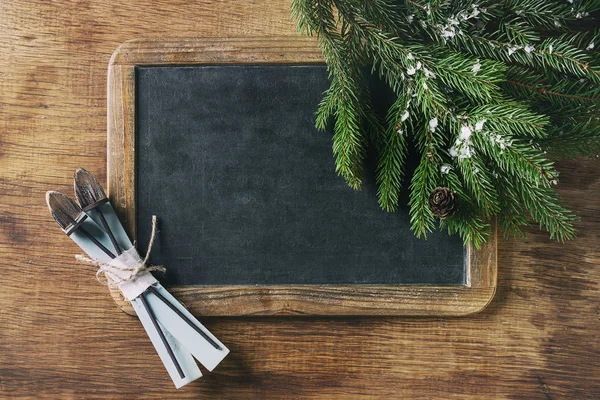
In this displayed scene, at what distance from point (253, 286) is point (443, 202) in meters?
0.39

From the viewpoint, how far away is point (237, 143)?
94cm

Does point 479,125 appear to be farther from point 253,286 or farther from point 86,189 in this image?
point 86,189

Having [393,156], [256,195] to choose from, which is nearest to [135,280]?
[256,195]

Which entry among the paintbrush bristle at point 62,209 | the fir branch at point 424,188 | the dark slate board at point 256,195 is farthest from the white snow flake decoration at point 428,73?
the paintbrush bristle at point 62,209

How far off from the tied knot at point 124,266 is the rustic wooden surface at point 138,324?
0.25 feet

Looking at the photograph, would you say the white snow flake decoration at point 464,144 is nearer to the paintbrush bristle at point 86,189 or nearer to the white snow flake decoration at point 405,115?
the white snow flake decoration at point 405,115

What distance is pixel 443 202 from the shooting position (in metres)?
0.80

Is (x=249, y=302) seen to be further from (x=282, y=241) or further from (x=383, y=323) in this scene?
(x=383, y=323)

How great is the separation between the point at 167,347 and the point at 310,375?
287mm

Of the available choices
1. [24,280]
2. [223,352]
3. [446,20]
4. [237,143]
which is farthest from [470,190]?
[24,280]

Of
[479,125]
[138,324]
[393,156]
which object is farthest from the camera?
[138,324]

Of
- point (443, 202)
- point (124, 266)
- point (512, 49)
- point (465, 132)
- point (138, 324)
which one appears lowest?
point (138, 324)

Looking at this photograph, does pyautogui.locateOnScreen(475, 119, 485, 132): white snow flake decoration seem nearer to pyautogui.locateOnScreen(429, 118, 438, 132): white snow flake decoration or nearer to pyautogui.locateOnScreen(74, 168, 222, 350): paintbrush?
pyautogui.locateOnScreen(429, 118, 438, 132): white snow flake decoration

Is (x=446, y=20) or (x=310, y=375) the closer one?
(x=446, y=20)
